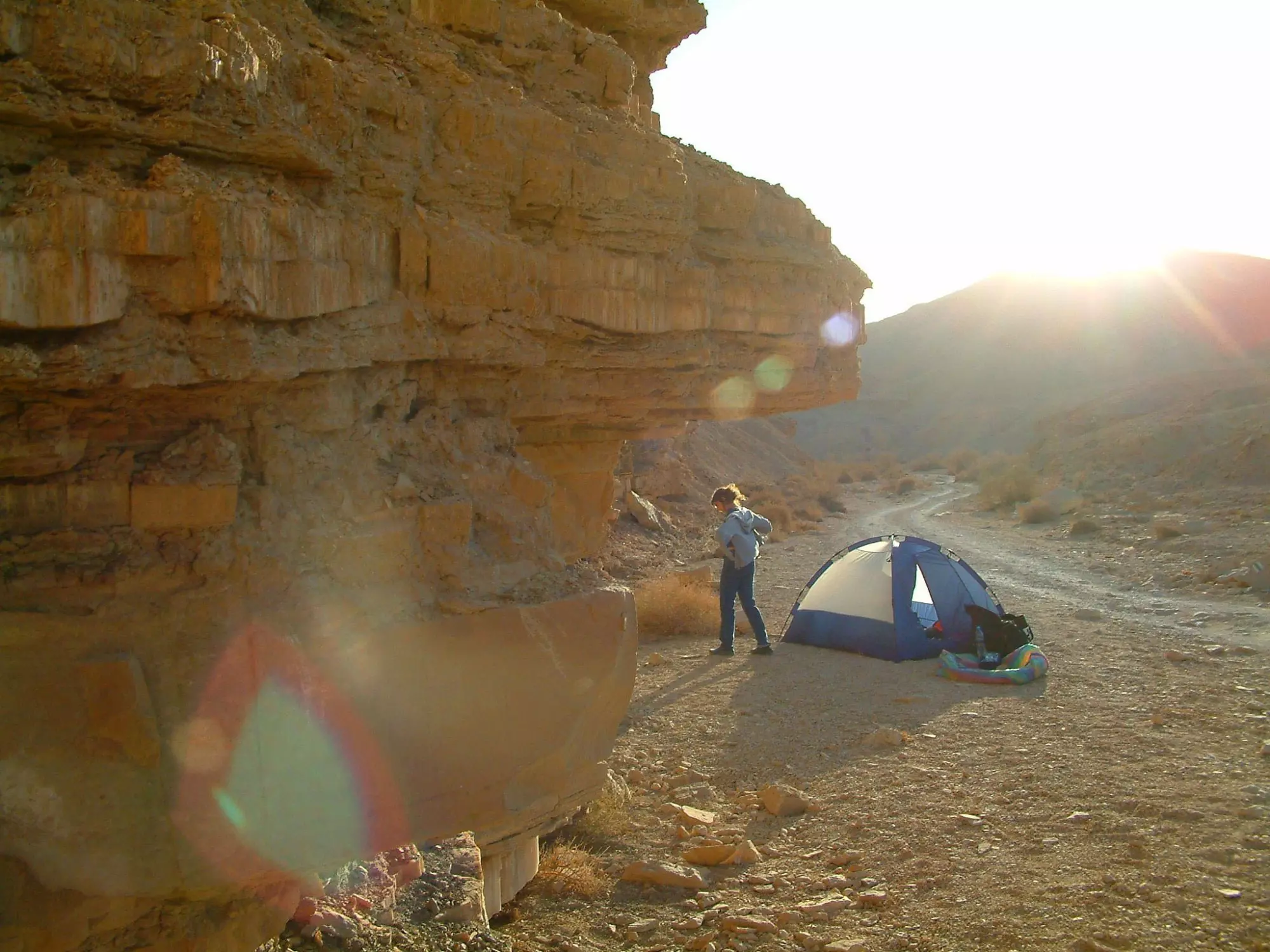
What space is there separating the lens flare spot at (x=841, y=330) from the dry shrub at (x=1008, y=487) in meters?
20.6

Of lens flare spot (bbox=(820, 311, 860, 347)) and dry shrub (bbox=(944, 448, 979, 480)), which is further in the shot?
dry shrub (bbox=(944, 448, 979, 480))

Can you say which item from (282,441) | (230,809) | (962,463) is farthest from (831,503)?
(230,809)

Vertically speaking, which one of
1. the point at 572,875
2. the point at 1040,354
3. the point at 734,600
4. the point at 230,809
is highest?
the point at 1040,354

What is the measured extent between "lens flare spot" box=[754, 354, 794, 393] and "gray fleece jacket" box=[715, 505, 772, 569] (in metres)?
3.62

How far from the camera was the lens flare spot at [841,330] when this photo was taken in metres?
6.11

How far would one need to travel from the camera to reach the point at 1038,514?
21.6m

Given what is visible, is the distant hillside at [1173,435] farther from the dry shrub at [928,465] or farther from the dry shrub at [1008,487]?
the dry shrub at [928,465]

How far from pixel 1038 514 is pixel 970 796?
17.3 meters

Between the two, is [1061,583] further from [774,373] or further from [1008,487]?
[1008,487]

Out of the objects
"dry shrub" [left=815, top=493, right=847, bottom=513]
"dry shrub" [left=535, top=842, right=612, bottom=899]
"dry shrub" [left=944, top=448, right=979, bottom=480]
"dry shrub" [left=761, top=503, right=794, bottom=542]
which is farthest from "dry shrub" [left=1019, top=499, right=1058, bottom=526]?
"dry shrub" [left=535, top=842, right=612, bottom=899]

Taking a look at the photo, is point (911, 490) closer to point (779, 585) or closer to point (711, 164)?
point (779, 585)

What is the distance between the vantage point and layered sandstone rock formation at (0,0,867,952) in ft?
9.42

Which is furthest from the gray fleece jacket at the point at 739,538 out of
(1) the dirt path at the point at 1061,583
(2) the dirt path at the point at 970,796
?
(1) the dirt path at the point at 1061,583

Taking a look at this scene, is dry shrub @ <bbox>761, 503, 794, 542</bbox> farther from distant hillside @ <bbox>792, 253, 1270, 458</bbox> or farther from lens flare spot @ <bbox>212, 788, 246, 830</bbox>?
distant hillside @ <bbox>792, 253, 1270, 458</bbox>
